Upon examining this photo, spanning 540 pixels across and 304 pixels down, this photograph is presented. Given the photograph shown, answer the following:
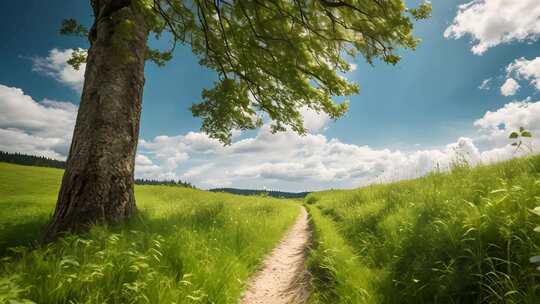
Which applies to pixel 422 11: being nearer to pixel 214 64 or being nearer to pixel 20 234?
pixel 214 64

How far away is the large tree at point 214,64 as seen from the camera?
5875 millimetres

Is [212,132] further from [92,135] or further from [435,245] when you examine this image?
[435,245]

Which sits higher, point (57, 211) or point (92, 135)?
point (92, 135)

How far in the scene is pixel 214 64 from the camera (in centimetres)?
1074

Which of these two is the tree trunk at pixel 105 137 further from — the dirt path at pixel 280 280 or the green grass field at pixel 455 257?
the green grass field at pixel 455 257

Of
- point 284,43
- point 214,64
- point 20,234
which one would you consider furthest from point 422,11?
point 20,234

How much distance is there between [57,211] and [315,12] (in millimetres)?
8266

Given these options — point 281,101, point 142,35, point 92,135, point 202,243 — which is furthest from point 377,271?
point 142,35

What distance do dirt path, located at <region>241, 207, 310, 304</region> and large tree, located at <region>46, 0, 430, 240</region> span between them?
3.68 m

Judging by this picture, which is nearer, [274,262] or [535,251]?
[535,251]

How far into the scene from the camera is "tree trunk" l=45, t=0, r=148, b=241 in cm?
571

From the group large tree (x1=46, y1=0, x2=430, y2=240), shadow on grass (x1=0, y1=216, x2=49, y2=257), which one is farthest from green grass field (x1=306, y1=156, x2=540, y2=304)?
shadow on grass (x1=0, y1=216, x2=49, y2=257)

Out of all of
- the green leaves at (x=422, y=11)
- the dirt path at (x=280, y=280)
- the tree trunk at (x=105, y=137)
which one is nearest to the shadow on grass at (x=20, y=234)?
the tree trunk at (x=105, y=137)

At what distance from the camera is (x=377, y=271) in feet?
14.1
